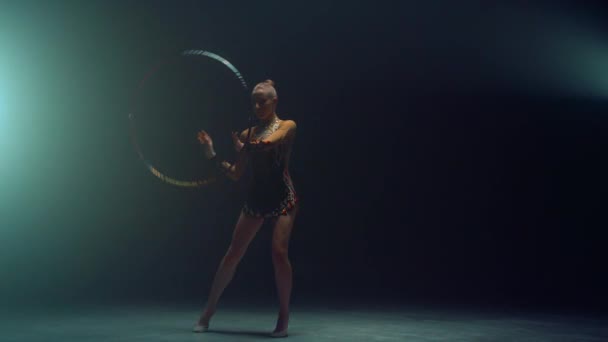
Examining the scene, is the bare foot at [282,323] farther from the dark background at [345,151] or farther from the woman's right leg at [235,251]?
the dark background at [345,151]

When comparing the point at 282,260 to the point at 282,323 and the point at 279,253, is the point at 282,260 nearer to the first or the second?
the point at 279,253

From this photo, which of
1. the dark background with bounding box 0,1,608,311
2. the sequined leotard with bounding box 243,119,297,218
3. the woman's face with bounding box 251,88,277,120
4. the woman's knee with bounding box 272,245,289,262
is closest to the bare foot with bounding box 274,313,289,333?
the woman's knee with bounding box 272,245,289,262

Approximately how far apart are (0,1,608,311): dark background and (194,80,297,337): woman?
73.9 inches

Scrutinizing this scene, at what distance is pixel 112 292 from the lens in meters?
6.75

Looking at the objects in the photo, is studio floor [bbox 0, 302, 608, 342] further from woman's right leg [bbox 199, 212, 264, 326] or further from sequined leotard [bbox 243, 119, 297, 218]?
sequined leotard [bbox 243, 119, 297, 218]

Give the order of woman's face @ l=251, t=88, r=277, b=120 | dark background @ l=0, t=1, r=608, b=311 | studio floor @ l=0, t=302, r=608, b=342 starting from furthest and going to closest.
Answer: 1. dark background @ l=0, t=1, r=608, b=311
2. woman's face @ l=251, t=88, r=277, b=120
3. studio floor @ l=0, t=302, r=608, b=342

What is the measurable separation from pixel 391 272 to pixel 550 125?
2.03 metres

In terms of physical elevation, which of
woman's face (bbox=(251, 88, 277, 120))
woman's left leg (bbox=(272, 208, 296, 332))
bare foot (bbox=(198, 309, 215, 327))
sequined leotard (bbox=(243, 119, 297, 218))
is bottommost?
bare foot (bbox=(198, 309, 215, 327))

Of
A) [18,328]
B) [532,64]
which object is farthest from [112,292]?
[532,64]

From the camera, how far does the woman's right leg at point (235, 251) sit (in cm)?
476

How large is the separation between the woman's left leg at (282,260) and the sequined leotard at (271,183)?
6cm

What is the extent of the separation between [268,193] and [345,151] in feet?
10.8

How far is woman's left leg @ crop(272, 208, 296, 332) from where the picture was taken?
4.64 meters

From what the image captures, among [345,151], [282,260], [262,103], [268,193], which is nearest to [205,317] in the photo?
[282,260]
